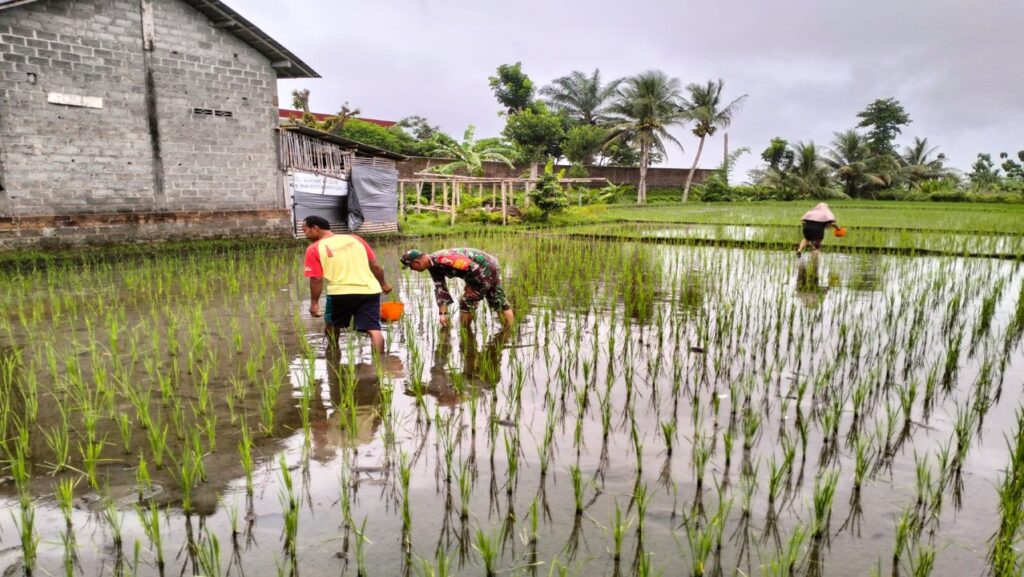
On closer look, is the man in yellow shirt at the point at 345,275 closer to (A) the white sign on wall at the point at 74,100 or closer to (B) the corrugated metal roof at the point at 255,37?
Result: (A) the white sign on wall at the point at 74,100

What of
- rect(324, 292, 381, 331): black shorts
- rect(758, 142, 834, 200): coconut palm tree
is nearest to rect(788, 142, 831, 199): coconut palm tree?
rect(758, 142, 834, 200): coconut palm tree

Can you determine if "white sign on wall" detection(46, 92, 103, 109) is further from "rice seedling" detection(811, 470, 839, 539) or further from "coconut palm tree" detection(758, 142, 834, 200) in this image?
"coconut palm tree" detection(758, 142, 834, 200)

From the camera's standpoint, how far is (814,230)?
8.80m

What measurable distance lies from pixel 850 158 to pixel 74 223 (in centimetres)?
2986

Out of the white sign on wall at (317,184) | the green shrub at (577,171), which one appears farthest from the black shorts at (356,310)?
the green shrub at (577,171)

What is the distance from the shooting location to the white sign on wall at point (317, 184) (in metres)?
12.5

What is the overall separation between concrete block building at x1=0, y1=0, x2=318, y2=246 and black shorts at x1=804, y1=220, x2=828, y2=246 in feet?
29.8

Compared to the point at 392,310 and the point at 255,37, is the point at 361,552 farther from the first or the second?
the point at 255,37

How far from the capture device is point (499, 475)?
278 centimetres

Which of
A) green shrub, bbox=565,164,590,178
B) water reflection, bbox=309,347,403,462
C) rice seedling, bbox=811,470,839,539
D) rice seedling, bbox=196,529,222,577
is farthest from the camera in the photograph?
green shrub, bbox=565,164,590,178

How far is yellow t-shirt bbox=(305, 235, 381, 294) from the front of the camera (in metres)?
4.24

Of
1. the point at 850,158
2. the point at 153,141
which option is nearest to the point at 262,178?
the point at 153,141

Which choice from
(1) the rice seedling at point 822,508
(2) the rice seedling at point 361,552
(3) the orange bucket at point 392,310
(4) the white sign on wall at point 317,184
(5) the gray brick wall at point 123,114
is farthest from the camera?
(4) the white sign on wall at point 317,184

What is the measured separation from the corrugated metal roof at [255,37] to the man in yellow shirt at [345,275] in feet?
27.3
